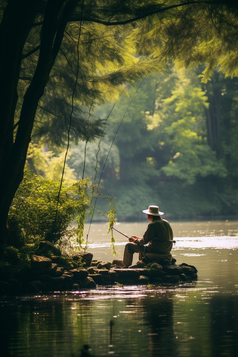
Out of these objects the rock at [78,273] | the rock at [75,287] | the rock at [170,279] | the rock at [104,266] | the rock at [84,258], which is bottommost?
the rock at [75,287]

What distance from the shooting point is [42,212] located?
38.5 ft

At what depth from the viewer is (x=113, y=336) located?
20.4 feet

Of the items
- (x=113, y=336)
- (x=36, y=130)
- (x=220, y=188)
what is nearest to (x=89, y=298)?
(x=113, y=336)

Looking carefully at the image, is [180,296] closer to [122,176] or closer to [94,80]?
[94,80]

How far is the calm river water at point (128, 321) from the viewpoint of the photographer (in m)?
5.67

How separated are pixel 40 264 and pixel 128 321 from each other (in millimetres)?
3553

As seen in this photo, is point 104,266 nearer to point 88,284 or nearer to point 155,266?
point 155,266

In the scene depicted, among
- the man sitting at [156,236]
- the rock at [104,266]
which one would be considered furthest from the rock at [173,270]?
the rock at [104,266]

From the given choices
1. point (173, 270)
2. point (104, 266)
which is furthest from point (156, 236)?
point (104, 266)

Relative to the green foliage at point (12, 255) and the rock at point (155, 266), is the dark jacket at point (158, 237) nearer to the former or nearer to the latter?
the rock at point (155, 266)

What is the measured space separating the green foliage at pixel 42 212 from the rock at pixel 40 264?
1359 millimetres

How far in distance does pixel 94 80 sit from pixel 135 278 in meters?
5.74

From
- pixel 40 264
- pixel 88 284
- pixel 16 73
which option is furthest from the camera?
pixel 16 73

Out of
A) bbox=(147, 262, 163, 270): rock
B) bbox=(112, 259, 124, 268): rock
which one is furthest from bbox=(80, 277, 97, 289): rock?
bbox=(112, 259, 124, 268): rock
